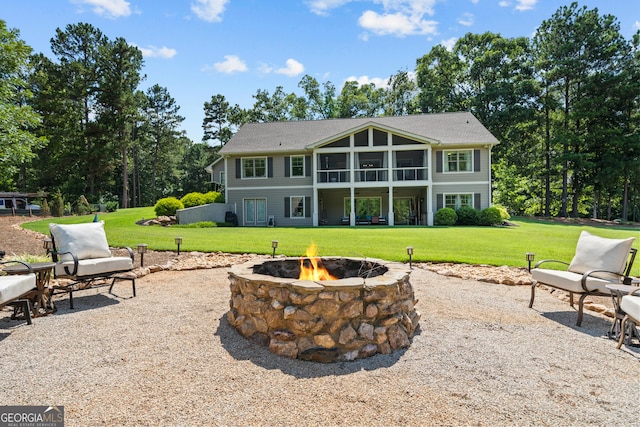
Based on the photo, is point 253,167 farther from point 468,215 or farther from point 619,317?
point 619,317

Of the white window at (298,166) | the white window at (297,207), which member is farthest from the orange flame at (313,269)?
the white window at (298,166)

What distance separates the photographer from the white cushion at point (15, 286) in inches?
153

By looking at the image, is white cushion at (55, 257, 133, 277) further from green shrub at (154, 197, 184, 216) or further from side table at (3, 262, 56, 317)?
green shrub at (154, 197, 184, 216)

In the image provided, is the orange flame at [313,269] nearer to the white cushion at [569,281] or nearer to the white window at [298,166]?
the white cushion at [569,281]

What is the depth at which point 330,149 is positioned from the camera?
21203 millimetres

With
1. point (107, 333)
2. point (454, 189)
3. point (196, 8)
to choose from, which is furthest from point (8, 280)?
point (454, 189)

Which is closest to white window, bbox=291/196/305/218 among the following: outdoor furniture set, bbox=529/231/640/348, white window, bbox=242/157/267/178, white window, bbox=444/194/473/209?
white window, bbox=242/157/267/178

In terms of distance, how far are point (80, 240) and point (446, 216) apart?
17650mm

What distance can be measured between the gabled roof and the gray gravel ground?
17.1 meters

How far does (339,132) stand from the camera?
2281cm

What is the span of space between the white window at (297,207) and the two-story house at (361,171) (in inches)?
2.5

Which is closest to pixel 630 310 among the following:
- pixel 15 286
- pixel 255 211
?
pixel 15 286

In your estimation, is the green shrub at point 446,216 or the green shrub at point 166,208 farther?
the green shrub at point 446,216

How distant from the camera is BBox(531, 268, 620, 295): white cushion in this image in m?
4.55
